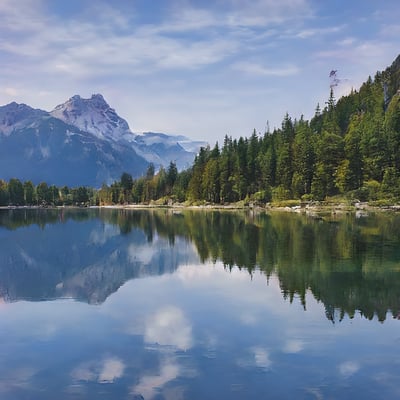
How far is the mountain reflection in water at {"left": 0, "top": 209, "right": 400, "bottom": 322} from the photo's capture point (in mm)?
26281

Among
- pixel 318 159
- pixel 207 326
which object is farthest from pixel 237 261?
pixel 318 159

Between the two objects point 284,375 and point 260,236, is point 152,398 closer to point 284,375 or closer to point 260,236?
point 284,375

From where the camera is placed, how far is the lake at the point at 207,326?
14.4m

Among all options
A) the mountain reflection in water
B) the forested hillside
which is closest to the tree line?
the forested hillside

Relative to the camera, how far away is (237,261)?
38.3m

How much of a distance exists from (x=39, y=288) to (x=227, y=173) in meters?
130

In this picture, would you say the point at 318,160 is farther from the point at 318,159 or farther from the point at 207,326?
the point at 207,326

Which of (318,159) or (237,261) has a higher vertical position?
(318,159)

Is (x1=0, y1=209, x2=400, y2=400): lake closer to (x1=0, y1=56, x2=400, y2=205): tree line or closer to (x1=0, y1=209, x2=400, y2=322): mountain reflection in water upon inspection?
(x1=0, y1=209, x2=400, y2=322): mountain reflection in water

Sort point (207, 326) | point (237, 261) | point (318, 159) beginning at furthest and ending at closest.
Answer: point (318, 159) → point (237, 261) → point (207, 326)

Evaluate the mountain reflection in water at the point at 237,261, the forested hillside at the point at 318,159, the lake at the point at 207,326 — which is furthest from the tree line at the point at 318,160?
the lake at the point at 207,326

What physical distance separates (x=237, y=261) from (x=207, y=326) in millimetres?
17968

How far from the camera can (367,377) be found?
14.8 m

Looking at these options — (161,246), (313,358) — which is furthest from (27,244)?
(313,358)
